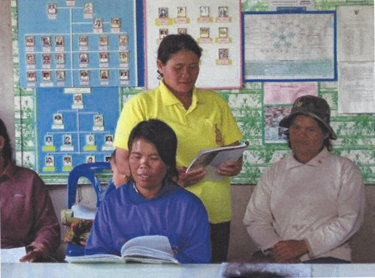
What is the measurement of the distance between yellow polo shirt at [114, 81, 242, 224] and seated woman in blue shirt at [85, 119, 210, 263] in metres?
0.21

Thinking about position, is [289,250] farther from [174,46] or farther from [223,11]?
[223,11]

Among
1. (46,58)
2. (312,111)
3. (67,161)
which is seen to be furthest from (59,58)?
(312,111)

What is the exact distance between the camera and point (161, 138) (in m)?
2.88

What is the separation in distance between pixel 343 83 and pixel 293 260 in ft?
3.90

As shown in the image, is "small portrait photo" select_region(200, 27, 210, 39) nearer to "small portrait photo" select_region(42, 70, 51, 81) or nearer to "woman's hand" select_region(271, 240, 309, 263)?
"small portrait photo" select_region(42, 70, 51, 81)

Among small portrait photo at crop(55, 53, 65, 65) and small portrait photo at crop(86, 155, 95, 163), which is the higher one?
small portrait photo at crop(55, 53, 65, 65)

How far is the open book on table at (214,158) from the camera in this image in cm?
291

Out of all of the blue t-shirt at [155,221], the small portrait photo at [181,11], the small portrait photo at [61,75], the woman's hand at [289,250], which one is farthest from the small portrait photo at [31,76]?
the woman's hand at [289,250]

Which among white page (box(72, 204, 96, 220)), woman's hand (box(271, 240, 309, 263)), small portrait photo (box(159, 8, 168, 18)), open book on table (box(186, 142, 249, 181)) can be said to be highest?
small portrait photo (box(159, 8, 168, 18))

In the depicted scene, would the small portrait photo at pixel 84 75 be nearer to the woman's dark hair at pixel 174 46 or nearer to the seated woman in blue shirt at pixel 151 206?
the woman's dark hair at pixel 174 46

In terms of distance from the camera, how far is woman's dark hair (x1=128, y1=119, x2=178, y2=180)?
2.86m

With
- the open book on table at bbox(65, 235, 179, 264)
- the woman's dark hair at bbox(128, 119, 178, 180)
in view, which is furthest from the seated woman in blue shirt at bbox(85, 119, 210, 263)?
the open book on table at bbox(65, 235, 179, 264)

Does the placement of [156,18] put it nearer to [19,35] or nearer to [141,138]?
[19,35]

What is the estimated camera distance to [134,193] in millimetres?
2857
